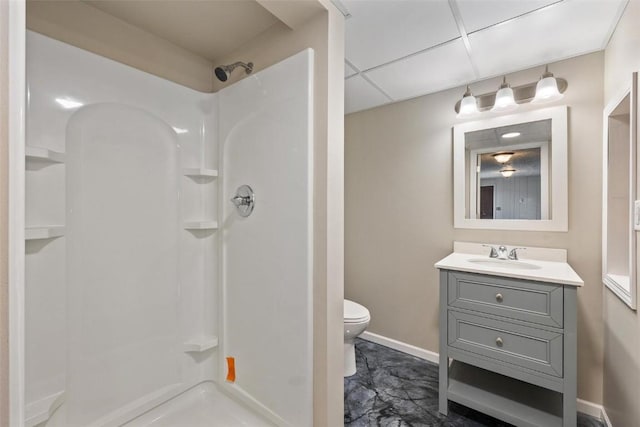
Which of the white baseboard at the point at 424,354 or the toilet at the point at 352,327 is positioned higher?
the toilet at the point at 352,327

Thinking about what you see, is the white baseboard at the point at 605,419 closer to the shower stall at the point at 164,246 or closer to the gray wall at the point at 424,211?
the gray wall at the point at 424,211

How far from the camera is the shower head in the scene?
58.2 inches

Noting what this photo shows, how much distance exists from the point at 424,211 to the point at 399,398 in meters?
1.39

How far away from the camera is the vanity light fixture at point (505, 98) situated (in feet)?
6.22

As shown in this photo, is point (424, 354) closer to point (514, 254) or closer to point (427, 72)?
point (514, 254)

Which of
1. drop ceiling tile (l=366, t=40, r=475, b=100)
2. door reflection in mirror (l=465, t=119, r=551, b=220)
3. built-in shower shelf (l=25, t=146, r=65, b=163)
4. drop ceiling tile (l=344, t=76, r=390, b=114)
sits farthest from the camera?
drop ceiling tile (l=344, t=76, r=390, b=114)

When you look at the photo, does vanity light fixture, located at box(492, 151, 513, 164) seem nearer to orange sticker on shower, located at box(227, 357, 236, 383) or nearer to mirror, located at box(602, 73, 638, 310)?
mirror, located at box(602, 73, 638, 310)

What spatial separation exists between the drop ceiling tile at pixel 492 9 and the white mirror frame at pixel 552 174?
0.76m

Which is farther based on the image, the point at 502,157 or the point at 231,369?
the point at 502,157

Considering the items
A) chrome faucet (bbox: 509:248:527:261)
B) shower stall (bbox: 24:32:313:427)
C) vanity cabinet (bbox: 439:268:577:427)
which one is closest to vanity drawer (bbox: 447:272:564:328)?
vanity cabinet (bbox: 439:268:577:427)

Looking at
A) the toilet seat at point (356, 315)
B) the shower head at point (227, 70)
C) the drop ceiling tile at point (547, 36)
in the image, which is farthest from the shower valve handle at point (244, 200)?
the drop ceiling tile at point (547, 36)

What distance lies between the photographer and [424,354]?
7.73 ft

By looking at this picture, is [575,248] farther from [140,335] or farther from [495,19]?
[140,335]

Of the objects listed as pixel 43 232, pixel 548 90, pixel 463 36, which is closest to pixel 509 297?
pixel 548 90
